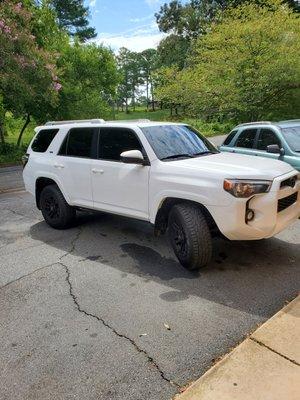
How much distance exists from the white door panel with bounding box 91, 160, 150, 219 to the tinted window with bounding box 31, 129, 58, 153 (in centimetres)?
135

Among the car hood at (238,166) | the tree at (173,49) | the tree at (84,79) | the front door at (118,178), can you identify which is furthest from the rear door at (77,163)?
the tree at (173,49)

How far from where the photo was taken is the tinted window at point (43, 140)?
662cm

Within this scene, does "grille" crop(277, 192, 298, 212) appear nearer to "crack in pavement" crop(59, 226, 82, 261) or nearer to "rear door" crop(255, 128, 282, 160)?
"rear door" crop(255, 128, 282, 160)

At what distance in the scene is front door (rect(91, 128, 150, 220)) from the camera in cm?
509

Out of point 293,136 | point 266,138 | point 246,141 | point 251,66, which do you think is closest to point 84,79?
point 251,66

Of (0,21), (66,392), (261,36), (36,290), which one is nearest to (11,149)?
(0,21)

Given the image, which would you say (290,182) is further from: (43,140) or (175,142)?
(43,140)

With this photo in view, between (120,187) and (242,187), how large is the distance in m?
1.84

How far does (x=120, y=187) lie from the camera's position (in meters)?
5.34

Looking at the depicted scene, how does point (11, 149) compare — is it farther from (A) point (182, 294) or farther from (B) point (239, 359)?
(B) point (239, 359)

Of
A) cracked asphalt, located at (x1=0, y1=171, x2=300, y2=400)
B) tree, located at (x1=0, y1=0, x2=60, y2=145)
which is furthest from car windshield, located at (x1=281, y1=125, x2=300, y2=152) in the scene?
tree, located at (x1=0, y1=0, x2=60, y2=145)

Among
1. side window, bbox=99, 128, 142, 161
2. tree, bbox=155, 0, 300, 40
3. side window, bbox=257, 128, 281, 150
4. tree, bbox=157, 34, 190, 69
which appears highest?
tree, bbox=155, 0, 300, 40

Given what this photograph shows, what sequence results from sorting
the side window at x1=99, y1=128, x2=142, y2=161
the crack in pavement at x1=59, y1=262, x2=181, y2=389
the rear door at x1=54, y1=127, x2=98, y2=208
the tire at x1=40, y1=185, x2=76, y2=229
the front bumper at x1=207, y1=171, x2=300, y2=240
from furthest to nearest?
the tire at x1=40, y1=185, x2=76, y2=229
the rear door at x1=54, y1=127, x2=98, y2=208
the side window at x1=99, y1=128, x2=142, y2=161
the front bumper at x1=207, y1=171, x2=300, y2=240
the crack in pavement at x1=59, y1=262, x2=181, y2=389

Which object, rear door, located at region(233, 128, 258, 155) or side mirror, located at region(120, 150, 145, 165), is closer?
side mirror, located at region(120, 150, 145, 165)
